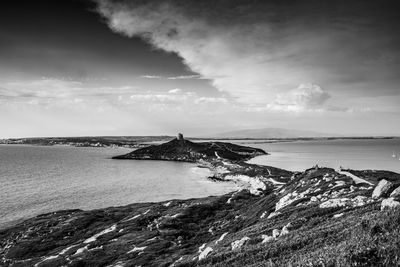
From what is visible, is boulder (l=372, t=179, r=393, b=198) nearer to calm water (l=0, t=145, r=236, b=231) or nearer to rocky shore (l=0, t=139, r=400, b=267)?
rocky shore (l=0, t=139, r=400, b=267)

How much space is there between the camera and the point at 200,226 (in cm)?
5725

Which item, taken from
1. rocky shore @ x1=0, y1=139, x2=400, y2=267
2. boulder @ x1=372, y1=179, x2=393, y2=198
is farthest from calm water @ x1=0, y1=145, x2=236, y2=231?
boulder @ x1=372, y1=179, x2=393, y2=198

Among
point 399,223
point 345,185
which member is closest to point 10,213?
point 345,185

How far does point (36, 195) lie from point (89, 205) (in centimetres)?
2166

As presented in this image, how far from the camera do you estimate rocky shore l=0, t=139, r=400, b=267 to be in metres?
16.9

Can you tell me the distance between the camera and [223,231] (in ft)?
160

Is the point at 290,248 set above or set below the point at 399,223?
below

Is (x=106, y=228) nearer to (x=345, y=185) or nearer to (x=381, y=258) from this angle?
(x=345, y=185)

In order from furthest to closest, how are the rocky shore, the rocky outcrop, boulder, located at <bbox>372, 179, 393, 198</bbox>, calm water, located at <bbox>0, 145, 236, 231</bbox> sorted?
calm water, located at <bbox>0, 145, 236, 231</bbox>, the rocky outcrop, boulder, located at <bbox>372, 179, 393, 198</bbox>, the rocky shore

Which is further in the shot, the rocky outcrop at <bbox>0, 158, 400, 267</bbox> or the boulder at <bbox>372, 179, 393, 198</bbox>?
the rocky outcrop at <bbox>0, 158, 400, 267</bbox>

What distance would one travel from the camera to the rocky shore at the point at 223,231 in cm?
1689

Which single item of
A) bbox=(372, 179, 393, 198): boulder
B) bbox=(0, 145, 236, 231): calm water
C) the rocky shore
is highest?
bbox=(372, 179, 393, 198): boulder

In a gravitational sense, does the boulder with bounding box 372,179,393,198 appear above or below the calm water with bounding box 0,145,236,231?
above

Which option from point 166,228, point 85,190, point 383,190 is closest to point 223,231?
point 166,228
